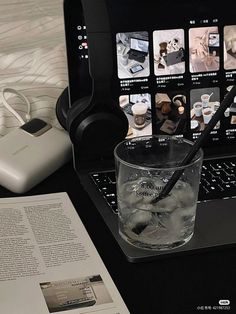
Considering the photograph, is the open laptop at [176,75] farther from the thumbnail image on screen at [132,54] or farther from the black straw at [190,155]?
the black straw at [190,155]

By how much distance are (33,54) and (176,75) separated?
0.93ft

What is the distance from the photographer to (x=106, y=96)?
837 mm

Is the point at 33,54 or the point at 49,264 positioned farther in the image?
the point at 33,54

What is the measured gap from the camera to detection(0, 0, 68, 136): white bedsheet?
1.06 metres

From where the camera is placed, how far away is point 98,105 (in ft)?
2.79

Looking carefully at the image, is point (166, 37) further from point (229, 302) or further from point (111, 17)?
point (229, 302)

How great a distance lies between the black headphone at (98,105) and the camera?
2.62 ft

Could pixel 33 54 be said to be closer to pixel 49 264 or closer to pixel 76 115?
pixel 76 115

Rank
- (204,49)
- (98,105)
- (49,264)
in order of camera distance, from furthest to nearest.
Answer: (204,49) < (98,105) < (49,264)

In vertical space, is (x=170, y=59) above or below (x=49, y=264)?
above

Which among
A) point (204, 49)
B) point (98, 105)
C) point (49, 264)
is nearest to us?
point (49, 264)

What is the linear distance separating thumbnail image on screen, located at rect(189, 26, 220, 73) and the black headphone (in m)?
0.14

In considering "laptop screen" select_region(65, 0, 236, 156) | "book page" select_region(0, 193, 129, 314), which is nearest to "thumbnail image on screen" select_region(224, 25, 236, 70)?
"laptop screen" select_region(65, 0, 236, 156)

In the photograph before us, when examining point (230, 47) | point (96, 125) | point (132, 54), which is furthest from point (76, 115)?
point (230, 47)
